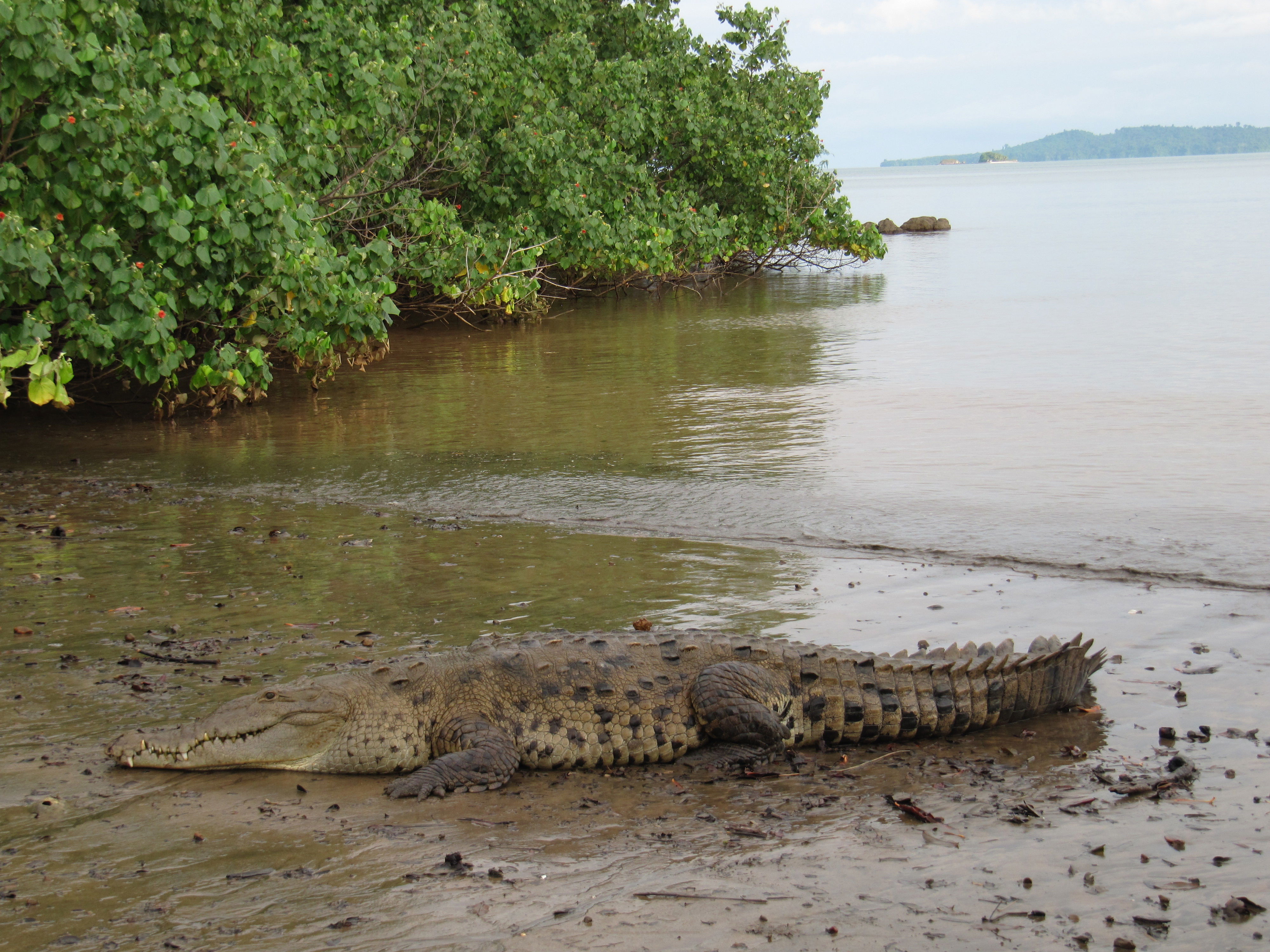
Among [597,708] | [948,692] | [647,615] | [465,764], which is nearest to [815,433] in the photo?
[647,615]

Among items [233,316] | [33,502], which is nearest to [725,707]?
[33,502]

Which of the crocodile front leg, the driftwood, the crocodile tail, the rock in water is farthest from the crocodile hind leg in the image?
the rock in water

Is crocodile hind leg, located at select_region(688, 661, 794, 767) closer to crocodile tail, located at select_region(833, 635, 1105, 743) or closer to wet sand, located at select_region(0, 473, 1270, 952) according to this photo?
wet sand, located at select_region(0, 473, 1270, 952)

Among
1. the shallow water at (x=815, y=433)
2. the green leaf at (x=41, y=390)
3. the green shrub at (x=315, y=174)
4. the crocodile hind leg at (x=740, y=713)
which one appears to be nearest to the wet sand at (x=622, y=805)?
the crocodile hind leg at (x=740, y=713)

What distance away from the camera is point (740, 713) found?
4.63 meters

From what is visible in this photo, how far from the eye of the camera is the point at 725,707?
4641 millimetres

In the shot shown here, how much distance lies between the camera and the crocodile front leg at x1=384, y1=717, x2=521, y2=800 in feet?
14.4

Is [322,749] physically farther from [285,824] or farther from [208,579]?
[208,579]

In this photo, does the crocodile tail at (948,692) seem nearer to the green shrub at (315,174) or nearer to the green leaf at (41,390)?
the green leaf at (41,390)

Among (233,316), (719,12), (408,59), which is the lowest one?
(233,316)

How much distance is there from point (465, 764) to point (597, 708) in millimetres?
586

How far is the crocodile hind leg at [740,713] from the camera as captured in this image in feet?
15.2

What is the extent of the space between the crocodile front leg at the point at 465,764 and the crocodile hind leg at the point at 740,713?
787 millimetres

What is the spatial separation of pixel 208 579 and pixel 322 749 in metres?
2.58
